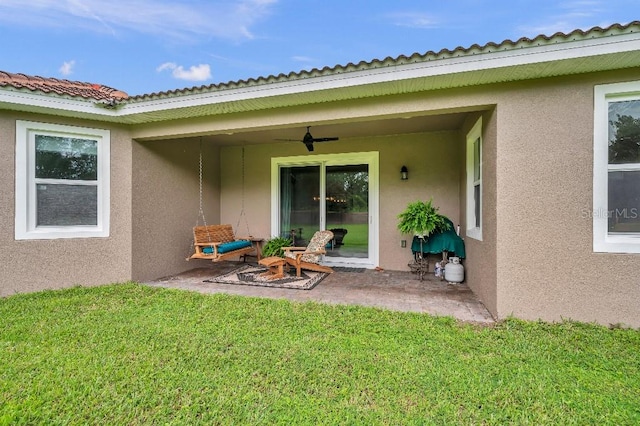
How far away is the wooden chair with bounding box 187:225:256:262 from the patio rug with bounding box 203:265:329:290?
1.41 feet

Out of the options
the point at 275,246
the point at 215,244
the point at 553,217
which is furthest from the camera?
the point at 275,246

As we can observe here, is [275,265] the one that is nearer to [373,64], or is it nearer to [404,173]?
[404,173]

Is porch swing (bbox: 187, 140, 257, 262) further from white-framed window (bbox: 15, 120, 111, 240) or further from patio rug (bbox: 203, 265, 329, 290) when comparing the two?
white-framed window (bbox: 15, 120, 111, 240)

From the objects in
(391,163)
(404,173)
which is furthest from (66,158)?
(404,173)

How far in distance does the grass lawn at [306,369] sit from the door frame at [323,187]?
334 centimetres

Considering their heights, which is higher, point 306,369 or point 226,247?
point 226,247

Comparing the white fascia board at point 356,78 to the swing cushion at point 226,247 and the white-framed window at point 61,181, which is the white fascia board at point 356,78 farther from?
the swing cushion at point 226,247

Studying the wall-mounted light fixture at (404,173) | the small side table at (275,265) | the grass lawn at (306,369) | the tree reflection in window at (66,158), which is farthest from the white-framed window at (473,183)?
the tree reflection in window at (66,158)

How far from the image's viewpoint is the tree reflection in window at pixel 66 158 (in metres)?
5.09

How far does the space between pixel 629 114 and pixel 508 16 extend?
570 centimetres

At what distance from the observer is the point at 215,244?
239 inches

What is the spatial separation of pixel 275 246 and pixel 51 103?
4.96 metres

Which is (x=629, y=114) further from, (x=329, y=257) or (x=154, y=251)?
(x=154, y=251)

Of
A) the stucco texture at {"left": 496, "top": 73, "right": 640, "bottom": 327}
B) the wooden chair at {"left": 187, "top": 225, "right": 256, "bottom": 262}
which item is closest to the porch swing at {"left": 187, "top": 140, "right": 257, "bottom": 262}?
the wooden chair at {"left": 187, "top": 225, "right": 256, "bottom": 262}
